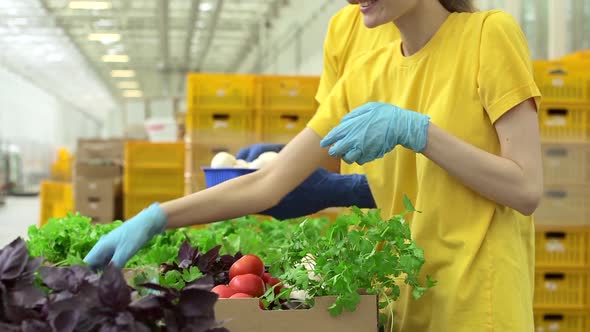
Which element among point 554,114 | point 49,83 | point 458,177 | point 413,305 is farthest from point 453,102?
point 49,83

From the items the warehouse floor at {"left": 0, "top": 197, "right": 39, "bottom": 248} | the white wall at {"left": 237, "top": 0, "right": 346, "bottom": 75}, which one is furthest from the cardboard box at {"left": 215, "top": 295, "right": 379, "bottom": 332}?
the warehouse floor at {"left": 0, "top": 197, "right": 39, "bottom": 248}

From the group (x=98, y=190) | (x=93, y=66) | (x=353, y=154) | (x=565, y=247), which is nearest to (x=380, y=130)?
(x=353, y=154)

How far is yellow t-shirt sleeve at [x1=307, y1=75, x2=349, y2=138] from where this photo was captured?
1769mm

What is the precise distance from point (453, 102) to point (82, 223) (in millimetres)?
1175

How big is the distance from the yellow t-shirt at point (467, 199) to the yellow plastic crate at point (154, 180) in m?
5.12

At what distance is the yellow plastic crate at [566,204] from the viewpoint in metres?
4.57

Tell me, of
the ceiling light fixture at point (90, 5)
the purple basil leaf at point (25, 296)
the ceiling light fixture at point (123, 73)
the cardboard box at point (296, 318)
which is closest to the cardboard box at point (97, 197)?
the cardboard box at point (296, 318)

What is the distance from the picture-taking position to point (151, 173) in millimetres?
6762

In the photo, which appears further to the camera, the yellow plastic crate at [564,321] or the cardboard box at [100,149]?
the cardboard box at [100,149]

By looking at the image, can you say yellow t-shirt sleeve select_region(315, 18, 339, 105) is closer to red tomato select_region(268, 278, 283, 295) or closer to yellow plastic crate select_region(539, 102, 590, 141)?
red tomato select_region(268, 278, 283, 295)

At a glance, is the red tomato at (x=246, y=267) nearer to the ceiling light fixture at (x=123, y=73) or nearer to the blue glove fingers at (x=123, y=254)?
the blue glove fingers at (x=123, y=254)

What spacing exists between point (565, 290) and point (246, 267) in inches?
137

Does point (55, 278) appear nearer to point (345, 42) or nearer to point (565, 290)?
point (345, 42)

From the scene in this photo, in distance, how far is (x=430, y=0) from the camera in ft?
5.52
